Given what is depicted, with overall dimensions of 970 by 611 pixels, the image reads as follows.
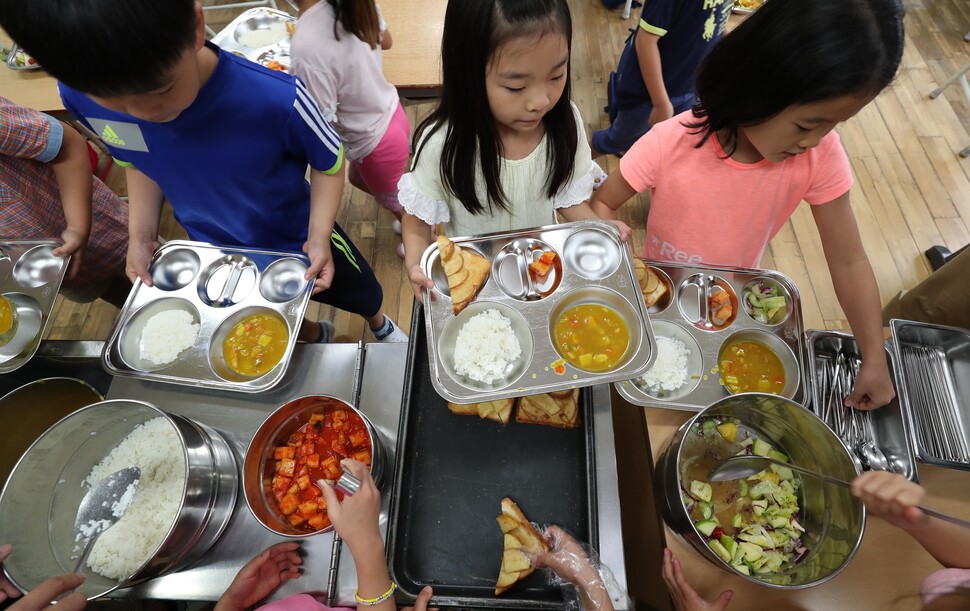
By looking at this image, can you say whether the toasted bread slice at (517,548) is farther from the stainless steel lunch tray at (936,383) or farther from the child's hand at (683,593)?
the stainless steel lunch tray at (936,383)

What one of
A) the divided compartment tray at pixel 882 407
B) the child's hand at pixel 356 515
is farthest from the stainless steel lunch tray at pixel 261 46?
the divided compartment tray at pixel 882 407

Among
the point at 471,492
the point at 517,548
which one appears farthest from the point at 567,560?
the point at 471,492

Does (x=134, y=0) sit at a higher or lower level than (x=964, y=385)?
higher

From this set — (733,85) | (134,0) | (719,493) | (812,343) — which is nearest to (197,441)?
(134,0)

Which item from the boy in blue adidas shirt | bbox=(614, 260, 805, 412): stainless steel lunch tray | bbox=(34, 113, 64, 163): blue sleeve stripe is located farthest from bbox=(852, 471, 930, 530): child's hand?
bbox=(34, 113, 64, 163): blue sleeve stripe

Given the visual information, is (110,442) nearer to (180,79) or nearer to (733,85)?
(180,79)

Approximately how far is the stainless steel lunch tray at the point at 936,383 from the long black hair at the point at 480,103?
1521 millimetres

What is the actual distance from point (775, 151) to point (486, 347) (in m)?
1.19

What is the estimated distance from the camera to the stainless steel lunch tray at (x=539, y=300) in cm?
142

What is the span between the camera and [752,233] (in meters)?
1.79

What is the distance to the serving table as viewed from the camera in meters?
1.30

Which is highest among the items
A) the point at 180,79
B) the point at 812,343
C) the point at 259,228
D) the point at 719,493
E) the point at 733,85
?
the point at 733,85

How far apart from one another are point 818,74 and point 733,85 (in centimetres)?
23

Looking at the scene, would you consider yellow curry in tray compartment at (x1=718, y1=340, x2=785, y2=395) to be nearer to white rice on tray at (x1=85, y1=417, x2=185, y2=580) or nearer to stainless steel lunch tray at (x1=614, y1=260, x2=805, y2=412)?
stainless steel lunch tray at (x1=614, y1=260, x2=805, y2=412)
